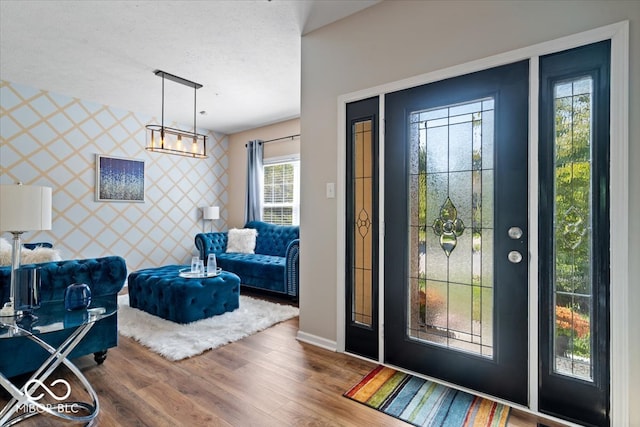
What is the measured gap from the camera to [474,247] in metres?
2.09

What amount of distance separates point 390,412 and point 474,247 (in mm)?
1132

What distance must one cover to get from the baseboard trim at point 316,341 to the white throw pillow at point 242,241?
8.73 feet

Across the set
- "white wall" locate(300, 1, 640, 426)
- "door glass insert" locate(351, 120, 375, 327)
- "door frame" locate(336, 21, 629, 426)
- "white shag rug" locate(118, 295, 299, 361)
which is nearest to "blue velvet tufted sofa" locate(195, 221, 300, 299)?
"white shag rug" locate(118, 295, 299, 361)

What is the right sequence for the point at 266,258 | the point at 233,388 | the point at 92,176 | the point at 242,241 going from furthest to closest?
the point at 242,241
the point at 266,258
the point at 92,176
the point at 233,388

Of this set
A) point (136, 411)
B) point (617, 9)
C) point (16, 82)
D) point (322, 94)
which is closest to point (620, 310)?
point (617, 9)

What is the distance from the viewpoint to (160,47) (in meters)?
3.18

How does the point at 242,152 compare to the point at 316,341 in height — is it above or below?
above

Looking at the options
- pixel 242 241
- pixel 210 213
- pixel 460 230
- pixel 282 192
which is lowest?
pixel 242 241

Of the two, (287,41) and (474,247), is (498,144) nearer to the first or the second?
(474,247)

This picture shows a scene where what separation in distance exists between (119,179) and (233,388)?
4.19 metres

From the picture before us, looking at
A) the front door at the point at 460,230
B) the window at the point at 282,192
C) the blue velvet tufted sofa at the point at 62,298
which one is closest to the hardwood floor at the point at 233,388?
the blue velvet tufted sofa at the point at 62,298

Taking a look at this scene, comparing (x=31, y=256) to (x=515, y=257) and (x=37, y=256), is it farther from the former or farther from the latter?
(x=515, y=257)

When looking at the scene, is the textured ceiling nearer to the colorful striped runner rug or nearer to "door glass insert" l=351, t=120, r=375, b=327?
"door glass insert" l=351, t=120, r=375, b=327

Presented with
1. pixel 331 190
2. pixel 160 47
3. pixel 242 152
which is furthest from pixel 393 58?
pixel 242 152
